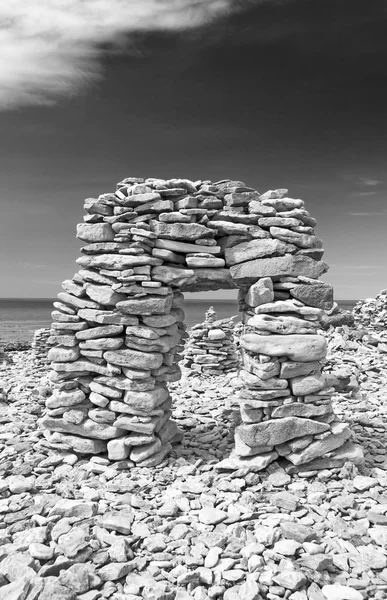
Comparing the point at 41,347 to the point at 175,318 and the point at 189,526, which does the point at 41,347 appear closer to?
the point at 175,318

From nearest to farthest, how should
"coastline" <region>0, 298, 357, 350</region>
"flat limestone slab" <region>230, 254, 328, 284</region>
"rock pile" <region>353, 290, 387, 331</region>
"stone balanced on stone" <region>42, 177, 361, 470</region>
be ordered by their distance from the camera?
→ "stone balanced on stone" <region>42, 177, 361, 470</region>
"flat limestone slab" <region>230, 254, 328, 284</region>
"rock pile" <region>353, 290, 387, 331</region>
"coastline" <region>0, 298, 357, 350</region>

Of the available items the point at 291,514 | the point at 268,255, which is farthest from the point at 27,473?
the point at 268,255

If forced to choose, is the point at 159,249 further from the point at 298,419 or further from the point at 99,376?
the point at 298,419

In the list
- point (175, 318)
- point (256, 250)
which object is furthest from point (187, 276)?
point (256, 250)

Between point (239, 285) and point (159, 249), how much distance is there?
1451 millimetres

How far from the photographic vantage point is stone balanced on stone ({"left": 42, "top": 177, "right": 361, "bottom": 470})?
5.82 meters

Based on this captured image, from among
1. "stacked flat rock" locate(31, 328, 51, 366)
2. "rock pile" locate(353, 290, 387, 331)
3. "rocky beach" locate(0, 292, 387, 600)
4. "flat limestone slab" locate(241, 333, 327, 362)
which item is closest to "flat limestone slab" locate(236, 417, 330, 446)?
"rocky beach" locate(0, 292, 387, 600)

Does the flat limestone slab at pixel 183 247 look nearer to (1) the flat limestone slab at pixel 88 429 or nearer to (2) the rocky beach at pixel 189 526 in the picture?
(1) the flat limestone slab at pixel 88 429

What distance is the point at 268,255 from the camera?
6.09 metres

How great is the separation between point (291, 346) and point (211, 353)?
7774mm

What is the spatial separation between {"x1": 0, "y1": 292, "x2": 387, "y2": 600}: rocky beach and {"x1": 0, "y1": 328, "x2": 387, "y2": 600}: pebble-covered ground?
1 centimetres

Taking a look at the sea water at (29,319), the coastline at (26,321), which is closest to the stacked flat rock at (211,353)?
the sea water at (29,319)

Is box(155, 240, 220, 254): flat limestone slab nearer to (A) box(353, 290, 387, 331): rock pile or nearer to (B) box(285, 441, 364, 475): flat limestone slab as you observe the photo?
(B) box(285, 441, 364, 475): flat limestone slab

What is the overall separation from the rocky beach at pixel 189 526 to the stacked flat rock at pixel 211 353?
596cm
